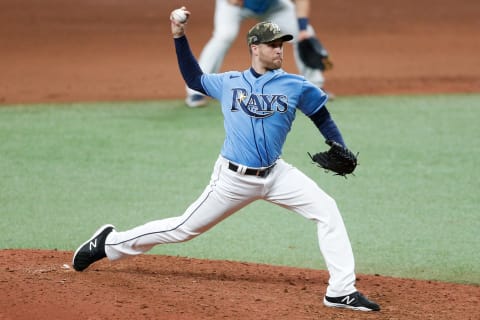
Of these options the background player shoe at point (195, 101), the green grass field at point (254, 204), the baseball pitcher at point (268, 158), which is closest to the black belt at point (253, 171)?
the baseball pitcher at point (268, 158)

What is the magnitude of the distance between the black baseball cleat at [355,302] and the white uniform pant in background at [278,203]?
0.09ft

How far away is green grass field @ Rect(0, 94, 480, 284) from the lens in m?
6.37

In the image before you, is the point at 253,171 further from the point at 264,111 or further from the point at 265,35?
the point at 265,35

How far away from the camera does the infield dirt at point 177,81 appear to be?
4918 mm

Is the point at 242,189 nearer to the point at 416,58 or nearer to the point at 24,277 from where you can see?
the point at 24,277

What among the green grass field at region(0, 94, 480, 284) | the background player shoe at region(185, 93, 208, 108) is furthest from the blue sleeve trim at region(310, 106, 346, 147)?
the background player shoe at region(185, 93, 208, 108)

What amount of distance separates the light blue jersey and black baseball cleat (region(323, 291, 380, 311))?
2.70 feet

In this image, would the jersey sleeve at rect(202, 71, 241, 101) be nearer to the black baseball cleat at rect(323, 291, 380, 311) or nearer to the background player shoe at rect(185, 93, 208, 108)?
the black baseball cleat at rect(323, 291, 380, 311)

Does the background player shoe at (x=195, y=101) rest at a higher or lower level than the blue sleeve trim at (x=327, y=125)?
lower

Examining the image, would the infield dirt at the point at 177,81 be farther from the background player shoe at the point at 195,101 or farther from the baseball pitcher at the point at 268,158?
the background player shoe at the point at 195,101

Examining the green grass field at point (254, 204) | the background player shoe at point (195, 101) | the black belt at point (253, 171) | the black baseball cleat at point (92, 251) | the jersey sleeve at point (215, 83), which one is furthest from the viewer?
the background player shoe at point (195, 101)

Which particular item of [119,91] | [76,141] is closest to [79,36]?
[119,91]

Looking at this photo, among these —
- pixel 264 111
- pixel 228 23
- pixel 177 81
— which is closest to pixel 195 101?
pixel 228 23

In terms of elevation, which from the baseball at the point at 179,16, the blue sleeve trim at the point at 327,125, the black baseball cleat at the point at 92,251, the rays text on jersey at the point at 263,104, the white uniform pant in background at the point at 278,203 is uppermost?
the baseball at the point at 179,16
